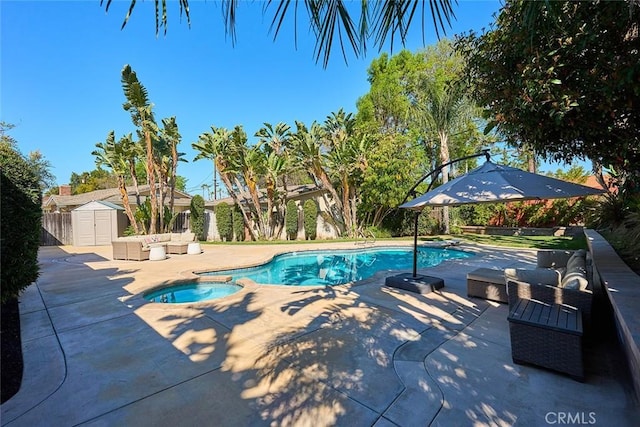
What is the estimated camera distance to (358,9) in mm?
1639

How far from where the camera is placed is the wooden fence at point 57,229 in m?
18.3

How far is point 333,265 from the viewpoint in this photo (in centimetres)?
1261

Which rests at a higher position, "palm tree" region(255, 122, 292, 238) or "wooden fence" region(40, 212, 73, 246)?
"palm tree" region(255, 122, 292, 238)

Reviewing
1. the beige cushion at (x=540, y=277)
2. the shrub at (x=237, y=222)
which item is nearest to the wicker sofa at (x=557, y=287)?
the beige cushion at (x=540, y=277)

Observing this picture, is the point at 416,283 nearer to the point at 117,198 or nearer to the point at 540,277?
the point at 540,277

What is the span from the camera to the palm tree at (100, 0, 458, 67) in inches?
59.4

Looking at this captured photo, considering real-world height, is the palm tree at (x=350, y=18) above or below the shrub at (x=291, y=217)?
above

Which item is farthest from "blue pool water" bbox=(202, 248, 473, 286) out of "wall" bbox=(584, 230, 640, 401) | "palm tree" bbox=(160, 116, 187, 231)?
"palm tree" bbox=(160, 116, 187, 231)

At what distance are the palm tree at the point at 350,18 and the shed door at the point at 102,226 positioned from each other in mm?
20730

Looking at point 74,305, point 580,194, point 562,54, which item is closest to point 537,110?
point 562,54

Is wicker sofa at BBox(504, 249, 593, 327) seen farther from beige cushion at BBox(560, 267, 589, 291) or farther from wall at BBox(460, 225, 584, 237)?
wall at BBox(460, 225, 584, 237)

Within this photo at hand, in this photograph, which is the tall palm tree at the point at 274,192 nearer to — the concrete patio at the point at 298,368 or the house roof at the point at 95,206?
the house roof at the point at 95,206

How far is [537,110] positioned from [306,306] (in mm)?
4631

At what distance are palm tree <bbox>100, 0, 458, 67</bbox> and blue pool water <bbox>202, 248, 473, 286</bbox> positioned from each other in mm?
8329
